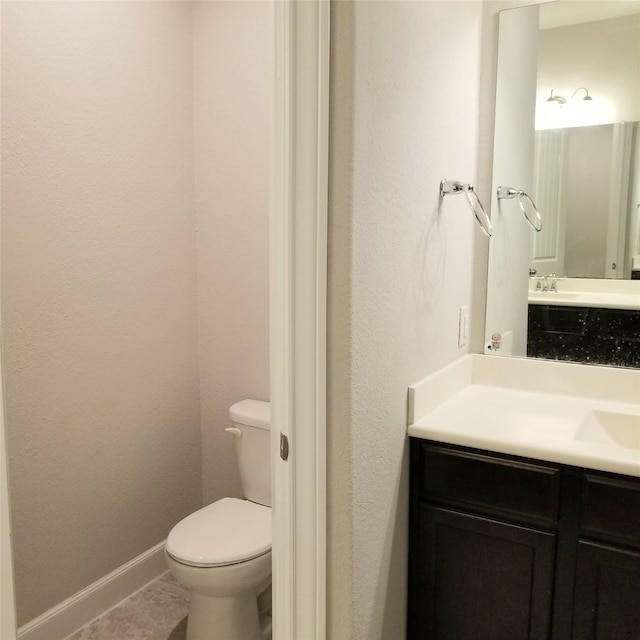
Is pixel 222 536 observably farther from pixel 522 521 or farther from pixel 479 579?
pixel 522 521

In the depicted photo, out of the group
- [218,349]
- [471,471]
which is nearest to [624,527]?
[471,471]

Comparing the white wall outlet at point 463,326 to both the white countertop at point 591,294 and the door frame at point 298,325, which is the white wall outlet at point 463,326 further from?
the door frame at point 298,325

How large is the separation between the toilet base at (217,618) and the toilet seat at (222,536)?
0.52 feet

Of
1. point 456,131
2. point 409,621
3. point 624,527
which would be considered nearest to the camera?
point 624,527

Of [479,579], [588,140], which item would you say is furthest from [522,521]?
[588,140]

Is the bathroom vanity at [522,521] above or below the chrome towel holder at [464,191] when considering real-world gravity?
below

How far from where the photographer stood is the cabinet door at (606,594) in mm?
1252

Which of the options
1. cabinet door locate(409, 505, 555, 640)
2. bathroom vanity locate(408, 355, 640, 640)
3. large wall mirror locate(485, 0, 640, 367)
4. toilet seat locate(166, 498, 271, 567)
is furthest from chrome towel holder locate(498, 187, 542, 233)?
toilet seat locate(166, 498, 271, 567)

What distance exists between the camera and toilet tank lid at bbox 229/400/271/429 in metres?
2.09

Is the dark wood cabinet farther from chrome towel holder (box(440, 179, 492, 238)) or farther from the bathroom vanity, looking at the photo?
chrome towel holder (box(440, 179, 492, 238))

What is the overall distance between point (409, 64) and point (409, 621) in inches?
55.0

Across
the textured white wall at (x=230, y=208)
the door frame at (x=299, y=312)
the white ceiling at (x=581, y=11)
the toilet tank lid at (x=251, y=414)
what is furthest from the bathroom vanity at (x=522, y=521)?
the white ceiling at (x=581, y=11)

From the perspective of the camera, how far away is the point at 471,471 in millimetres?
1410

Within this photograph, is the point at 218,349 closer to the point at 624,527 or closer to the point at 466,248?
the point at 466,248
